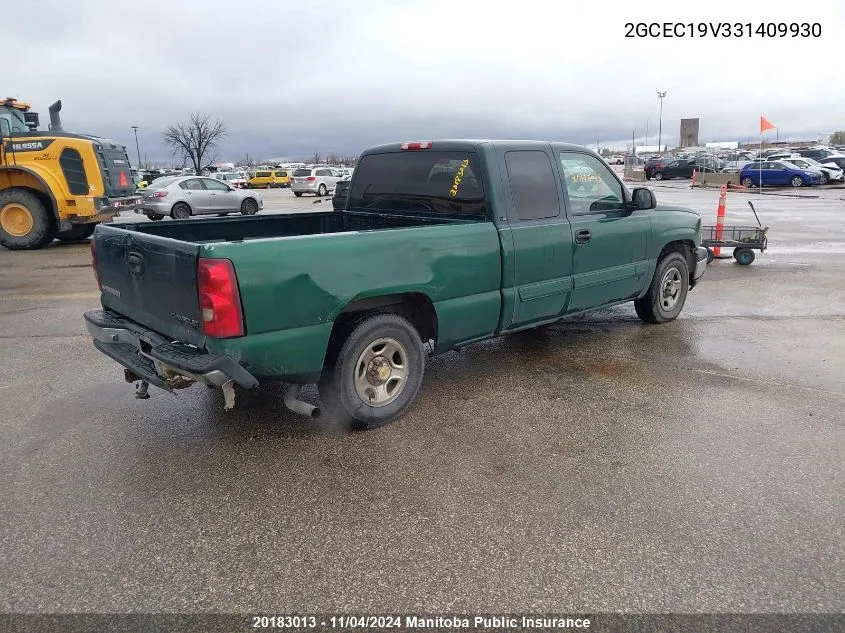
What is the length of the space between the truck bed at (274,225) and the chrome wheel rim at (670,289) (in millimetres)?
2933

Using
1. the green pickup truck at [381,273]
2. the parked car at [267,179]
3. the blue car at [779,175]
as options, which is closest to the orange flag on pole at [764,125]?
the blue car at [779,175]

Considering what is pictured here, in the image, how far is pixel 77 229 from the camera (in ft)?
49.7

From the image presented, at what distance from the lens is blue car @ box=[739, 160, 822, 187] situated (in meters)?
34.1

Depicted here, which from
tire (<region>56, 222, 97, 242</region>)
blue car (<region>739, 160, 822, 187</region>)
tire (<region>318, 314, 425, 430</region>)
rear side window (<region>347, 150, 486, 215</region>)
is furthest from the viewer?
blue car (<region>739, 160, 822, 187</region>)

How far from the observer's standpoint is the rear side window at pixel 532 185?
4.92 m

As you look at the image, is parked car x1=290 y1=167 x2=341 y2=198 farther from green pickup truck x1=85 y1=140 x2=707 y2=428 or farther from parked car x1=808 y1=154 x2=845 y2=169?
green pickup truck x1=85 y1=140 x2=707 y2=428

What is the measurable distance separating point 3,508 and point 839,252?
521 inches

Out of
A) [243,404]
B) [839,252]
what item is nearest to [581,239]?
[243,404]

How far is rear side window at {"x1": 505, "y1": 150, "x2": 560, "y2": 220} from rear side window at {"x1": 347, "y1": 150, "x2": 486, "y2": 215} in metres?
0.31

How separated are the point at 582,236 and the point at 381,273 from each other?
6.91 feet

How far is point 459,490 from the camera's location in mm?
3486

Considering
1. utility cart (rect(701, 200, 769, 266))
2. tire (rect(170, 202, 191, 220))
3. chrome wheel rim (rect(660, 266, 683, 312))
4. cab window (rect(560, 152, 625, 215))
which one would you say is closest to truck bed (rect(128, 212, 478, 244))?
cab window (rect(560, 152, 625, 215))

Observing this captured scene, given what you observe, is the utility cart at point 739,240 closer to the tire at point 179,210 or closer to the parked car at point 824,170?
the tire at point 179,210

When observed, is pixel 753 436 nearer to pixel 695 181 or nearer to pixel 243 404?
pixel 243 404
